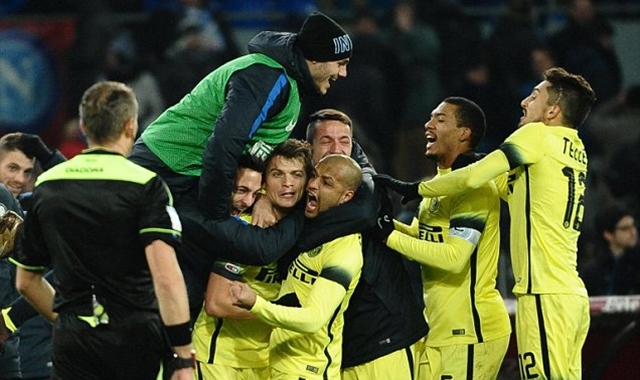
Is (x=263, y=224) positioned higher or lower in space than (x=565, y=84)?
lower

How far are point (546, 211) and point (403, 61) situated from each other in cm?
623

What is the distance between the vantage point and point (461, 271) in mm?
7426

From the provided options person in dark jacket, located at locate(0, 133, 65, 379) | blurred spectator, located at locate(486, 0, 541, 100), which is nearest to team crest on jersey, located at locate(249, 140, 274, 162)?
person in dark jacket, located at locate(0, 133, 65, 379)

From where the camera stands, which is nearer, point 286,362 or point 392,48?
point 286,362

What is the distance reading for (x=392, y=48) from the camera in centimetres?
1320

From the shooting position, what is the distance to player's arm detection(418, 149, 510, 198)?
276 inches

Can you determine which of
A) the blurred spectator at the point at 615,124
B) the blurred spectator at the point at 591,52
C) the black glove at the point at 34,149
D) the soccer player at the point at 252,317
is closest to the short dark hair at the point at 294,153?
the soccer player at the point at 252,317

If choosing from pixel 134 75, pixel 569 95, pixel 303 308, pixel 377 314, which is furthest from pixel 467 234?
pixel 134 75

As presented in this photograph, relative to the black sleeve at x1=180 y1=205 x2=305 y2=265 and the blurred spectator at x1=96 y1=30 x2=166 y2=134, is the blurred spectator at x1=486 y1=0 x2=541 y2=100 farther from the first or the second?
the black sleeve at x1=180 y1=205 x2=305 y2=265

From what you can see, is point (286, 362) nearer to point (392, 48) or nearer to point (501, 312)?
point (501, 312)

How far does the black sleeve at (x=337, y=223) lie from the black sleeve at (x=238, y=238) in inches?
3.4

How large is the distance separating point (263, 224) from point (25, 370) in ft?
6.34

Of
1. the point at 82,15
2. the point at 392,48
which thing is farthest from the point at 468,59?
the point at 82,15

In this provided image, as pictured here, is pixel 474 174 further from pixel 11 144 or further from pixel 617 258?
pixel 617 258
